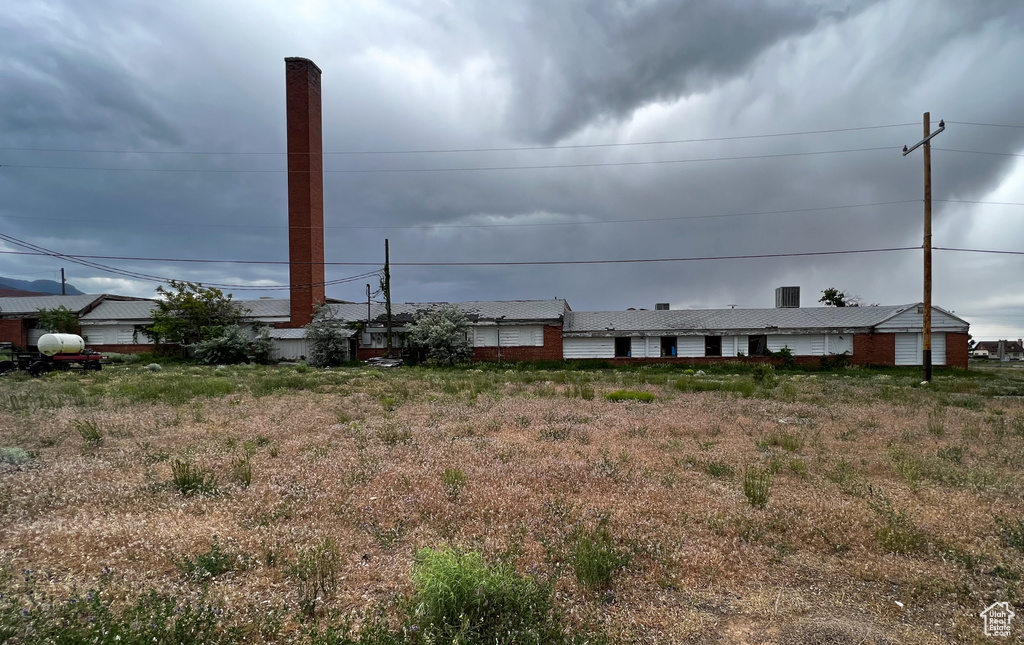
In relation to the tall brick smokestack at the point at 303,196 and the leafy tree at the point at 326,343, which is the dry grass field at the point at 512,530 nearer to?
the leafy tree at the point at 326,343

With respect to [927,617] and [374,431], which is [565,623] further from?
[374,431]

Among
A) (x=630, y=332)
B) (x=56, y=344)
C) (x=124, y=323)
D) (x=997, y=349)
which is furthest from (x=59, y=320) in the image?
(x=997, y=349)

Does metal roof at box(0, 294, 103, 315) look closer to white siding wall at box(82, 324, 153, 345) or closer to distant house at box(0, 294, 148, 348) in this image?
distant house at box(0, 294, 148, 348)

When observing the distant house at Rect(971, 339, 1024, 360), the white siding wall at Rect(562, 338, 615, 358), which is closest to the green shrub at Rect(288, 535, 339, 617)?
the white siding wall at Rect(562, 338, 615, 358)

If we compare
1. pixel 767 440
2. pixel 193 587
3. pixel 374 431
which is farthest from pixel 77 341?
pixel 767 440

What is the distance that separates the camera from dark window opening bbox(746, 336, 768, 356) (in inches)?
1476

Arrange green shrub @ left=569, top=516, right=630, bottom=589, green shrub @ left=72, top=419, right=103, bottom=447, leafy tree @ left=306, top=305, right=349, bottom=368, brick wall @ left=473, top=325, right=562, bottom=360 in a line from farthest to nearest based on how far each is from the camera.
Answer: leafy tree @ left=306, top=305, right=349, bottom=368 < brick wall @ left=473, top=325, right=562, bottom=360 < green shrub @ left=72, top=419, right=103, bottom=447 < green shrub @ left=569, top=516, right=630, bottom=589

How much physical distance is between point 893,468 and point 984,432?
5.39 metres

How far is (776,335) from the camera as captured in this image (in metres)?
37.0

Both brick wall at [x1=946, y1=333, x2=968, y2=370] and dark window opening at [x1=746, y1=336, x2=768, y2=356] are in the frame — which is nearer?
brick wall at [x1=946, y1=333, x2=968, y2=370]

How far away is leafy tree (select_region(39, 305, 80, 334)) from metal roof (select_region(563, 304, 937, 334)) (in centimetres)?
4481

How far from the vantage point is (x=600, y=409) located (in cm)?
1426

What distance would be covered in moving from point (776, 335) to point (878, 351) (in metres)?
6.98

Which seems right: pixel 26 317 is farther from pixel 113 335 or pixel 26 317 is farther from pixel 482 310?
pixel 482 310
